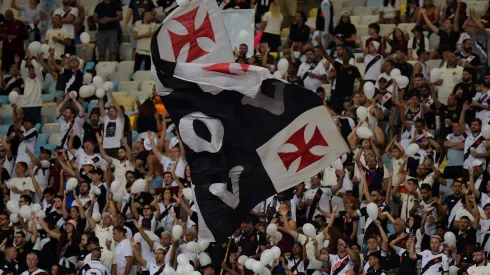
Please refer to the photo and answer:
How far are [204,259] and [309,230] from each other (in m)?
1.61

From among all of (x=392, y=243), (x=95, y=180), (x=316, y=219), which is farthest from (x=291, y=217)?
(x=95, y=180)

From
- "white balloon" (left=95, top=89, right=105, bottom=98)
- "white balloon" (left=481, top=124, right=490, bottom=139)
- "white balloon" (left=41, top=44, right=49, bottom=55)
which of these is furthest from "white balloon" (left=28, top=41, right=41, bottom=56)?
"white balloon" (left=481, top=124, right=490, bottom=139)

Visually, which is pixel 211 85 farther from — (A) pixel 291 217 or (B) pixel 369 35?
(B) pixel 369 35

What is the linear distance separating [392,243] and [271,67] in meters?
5.58

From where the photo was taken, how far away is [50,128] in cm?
3031

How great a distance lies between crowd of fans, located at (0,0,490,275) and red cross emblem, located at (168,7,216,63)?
5.36 metres

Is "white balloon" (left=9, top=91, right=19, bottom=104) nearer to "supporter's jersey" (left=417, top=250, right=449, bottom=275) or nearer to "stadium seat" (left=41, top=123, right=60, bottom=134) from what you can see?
"stadium seat" (left=41, top=123, right=60, bottom=134)

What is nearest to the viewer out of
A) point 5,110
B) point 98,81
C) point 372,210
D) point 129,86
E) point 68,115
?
point 372,210

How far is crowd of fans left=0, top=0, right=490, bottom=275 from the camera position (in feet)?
79.4

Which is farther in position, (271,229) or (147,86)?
(147,86)

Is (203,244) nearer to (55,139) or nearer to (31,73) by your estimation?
(55,139)

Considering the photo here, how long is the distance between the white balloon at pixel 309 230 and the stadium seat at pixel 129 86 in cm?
750

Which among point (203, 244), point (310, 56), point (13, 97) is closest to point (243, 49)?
point (310, 56)

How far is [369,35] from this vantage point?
29.5 m
